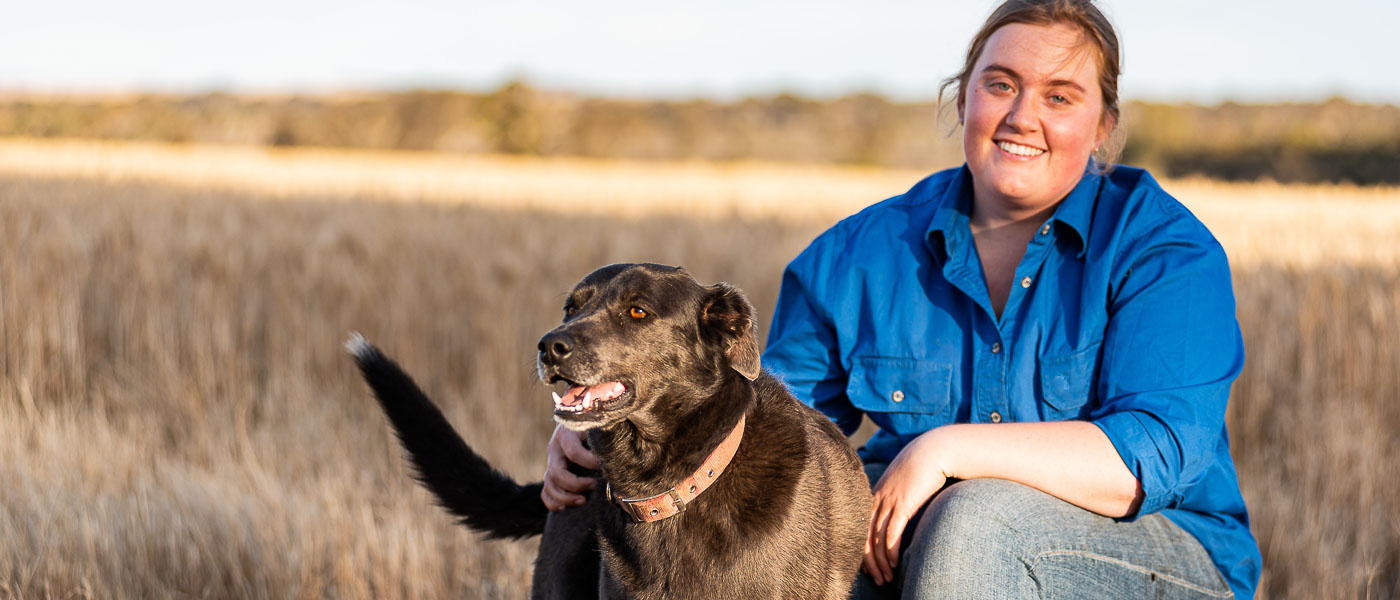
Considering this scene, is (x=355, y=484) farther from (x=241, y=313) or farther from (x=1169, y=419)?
(x=1169, y=419)

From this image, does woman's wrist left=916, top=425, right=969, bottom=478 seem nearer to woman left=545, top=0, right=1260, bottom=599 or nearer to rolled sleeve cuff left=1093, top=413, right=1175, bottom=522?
woman left=545, top=0, right=1260, bottom=599

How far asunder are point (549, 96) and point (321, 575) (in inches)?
1581

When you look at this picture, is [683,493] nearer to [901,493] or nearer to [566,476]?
[566,476]

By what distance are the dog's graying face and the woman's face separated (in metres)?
0.96

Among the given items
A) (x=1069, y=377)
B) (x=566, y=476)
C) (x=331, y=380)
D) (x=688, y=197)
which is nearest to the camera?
(x=566, y=476)

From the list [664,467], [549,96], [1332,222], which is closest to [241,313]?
[664,467]

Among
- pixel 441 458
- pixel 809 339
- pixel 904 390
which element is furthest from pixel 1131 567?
pixel 441 458

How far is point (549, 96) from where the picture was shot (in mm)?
42031

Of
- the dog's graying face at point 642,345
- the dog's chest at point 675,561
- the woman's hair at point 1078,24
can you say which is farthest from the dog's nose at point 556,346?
the woman's hair at point 1078,24

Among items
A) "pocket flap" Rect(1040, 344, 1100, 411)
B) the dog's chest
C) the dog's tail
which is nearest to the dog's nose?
the dog's chest

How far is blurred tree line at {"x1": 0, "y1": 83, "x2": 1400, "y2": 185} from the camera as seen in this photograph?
120 ft

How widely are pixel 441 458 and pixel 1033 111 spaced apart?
177cm

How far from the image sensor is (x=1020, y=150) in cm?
267

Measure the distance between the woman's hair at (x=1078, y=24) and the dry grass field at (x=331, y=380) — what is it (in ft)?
6.22
